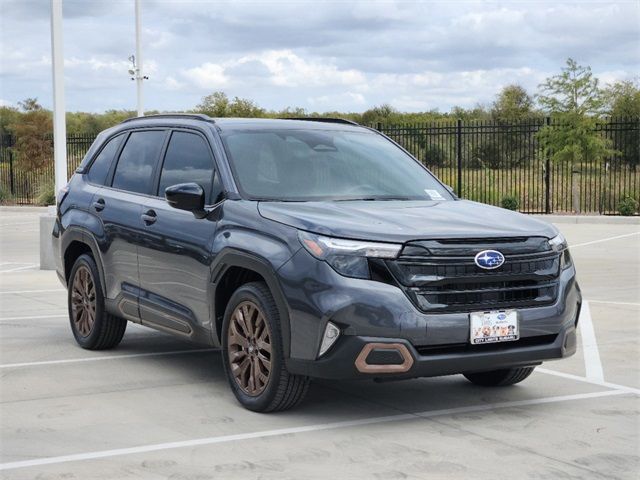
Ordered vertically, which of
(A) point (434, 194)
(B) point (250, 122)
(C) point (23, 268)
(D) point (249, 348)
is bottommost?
(C) point (23, 268)

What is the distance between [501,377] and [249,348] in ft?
6.23

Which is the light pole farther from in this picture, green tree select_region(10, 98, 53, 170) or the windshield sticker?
the windshield sticker

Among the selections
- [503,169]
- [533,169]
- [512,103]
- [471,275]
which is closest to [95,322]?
[471,275]

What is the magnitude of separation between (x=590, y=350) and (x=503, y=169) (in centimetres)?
2672

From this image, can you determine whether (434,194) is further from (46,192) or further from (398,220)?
(46,192)

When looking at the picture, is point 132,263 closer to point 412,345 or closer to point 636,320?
point 412,345

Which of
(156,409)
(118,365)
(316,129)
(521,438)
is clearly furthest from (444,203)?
(118,365)

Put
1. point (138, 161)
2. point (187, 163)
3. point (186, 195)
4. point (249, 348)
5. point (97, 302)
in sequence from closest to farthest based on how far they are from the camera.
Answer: point (249, 348), point (186, 195), point (187, 163), point (138, 161), point (97, 302)

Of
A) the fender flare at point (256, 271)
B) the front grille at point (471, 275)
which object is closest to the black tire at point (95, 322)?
the fender flare at point (256, 271)

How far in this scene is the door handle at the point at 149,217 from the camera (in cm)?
764

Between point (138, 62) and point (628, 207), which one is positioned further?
point (138, 62)

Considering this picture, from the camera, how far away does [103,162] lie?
29.6 feet

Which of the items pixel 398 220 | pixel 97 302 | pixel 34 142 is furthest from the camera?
pixel 34 142

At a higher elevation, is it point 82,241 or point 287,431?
point 82,241
